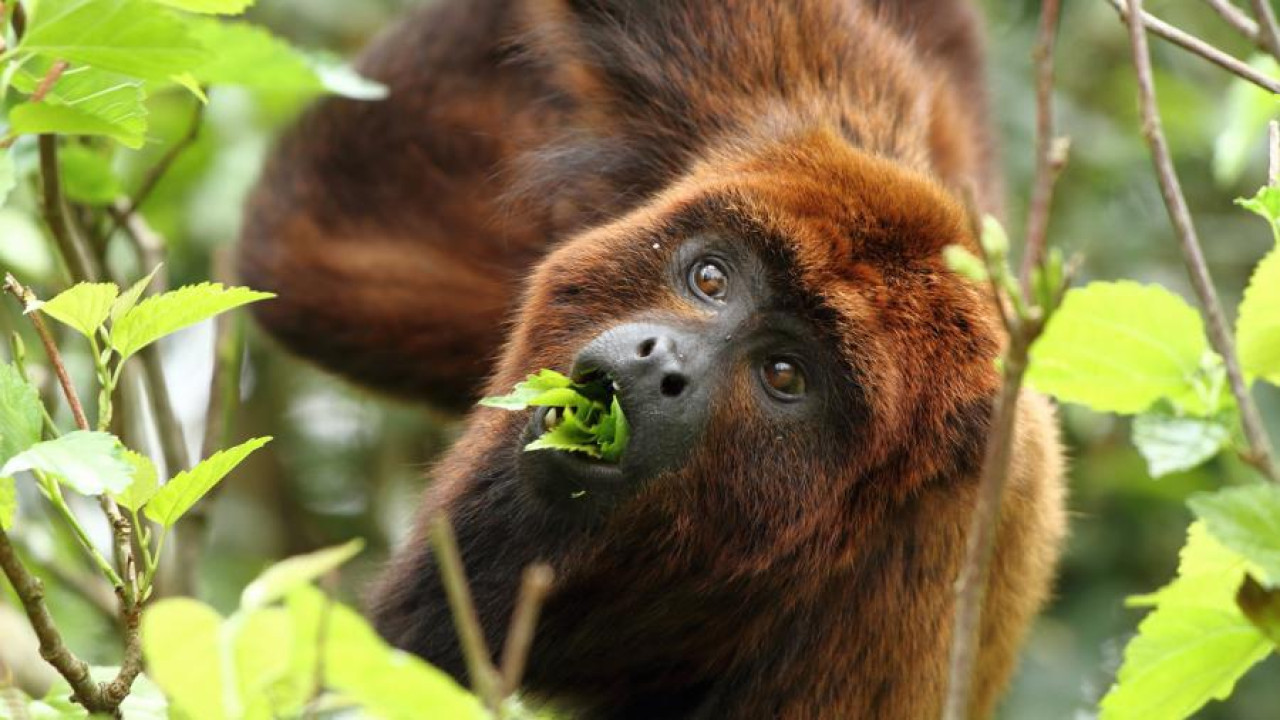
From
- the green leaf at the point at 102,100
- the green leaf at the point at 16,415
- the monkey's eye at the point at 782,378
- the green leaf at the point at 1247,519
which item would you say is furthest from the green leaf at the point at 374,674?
the monkey's eye at the point at 782,378

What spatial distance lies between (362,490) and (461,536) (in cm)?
227

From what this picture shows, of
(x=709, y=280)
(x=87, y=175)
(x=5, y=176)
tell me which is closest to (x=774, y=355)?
(x=709, y=280)

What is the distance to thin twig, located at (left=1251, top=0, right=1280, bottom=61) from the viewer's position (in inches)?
75.2

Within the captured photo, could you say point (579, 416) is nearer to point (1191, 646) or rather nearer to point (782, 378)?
point (782, 378)

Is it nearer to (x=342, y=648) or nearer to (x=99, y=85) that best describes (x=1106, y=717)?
(x=342, y=648)

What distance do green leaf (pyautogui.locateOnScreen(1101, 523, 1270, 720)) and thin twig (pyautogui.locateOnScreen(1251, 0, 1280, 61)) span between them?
0.62m

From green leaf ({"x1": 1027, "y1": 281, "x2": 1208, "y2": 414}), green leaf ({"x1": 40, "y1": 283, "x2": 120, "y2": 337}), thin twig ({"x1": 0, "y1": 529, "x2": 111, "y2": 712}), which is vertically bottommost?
thin twig ({"x1": 0, "y1": 529, "x2": 111, "y2": 712})

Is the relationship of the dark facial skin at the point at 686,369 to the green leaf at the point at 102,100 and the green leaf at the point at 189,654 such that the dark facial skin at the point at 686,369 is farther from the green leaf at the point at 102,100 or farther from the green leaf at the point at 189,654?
the green leaf at the point at 189,654

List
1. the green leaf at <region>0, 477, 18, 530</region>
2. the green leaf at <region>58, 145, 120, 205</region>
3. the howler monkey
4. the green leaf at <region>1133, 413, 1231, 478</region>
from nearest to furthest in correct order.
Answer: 1. the green leaf at <region>1133, 413, 1231, 478</region>
2. the green leaf at <region>0, 477, 18, 530</region>
3. the howler monkey
4. the green leaf at <region>58, 145, 120, 205</region>

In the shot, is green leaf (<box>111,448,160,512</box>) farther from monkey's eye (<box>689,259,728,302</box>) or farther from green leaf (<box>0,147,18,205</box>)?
monkey's eye (<box>689,259,728,302</box>)

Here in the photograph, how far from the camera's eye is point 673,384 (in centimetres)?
288

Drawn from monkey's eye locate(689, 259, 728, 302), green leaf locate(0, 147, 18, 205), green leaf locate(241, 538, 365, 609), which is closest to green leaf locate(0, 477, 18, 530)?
green leaf locate(0, 147, 18, 205)

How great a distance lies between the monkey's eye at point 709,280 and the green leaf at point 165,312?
1.22m

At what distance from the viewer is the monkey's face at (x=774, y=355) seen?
9.59 ft
